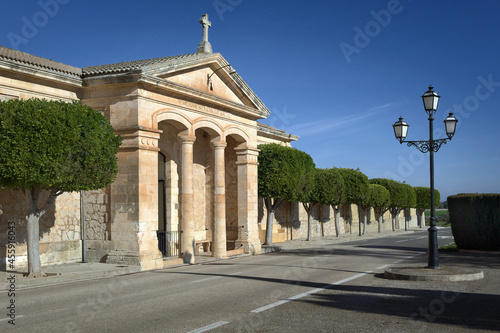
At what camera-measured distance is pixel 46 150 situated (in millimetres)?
12703

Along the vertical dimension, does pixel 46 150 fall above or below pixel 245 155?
below

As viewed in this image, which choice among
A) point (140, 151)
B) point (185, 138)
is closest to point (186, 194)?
point (185, 138)

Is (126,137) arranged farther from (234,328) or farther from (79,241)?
(234,328)

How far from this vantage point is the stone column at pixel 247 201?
871 inches

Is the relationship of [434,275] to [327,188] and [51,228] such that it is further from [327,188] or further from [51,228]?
[327,188]

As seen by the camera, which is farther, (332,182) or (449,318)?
(332,182)

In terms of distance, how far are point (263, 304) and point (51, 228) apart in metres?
10.1

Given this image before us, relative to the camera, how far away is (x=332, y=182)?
3550 centimetres

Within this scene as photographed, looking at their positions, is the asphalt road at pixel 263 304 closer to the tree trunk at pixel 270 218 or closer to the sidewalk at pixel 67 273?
the sidewalk at pixel 67 273

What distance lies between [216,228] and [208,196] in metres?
3.42

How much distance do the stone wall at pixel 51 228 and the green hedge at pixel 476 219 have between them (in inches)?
575

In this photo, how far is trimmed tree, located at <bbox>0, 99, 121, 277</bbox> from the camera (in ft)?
40.7

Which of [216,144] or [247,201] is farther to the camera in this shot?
[247,201]

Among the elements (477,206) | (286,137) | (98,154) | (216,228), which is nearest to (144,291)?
(98,154)
